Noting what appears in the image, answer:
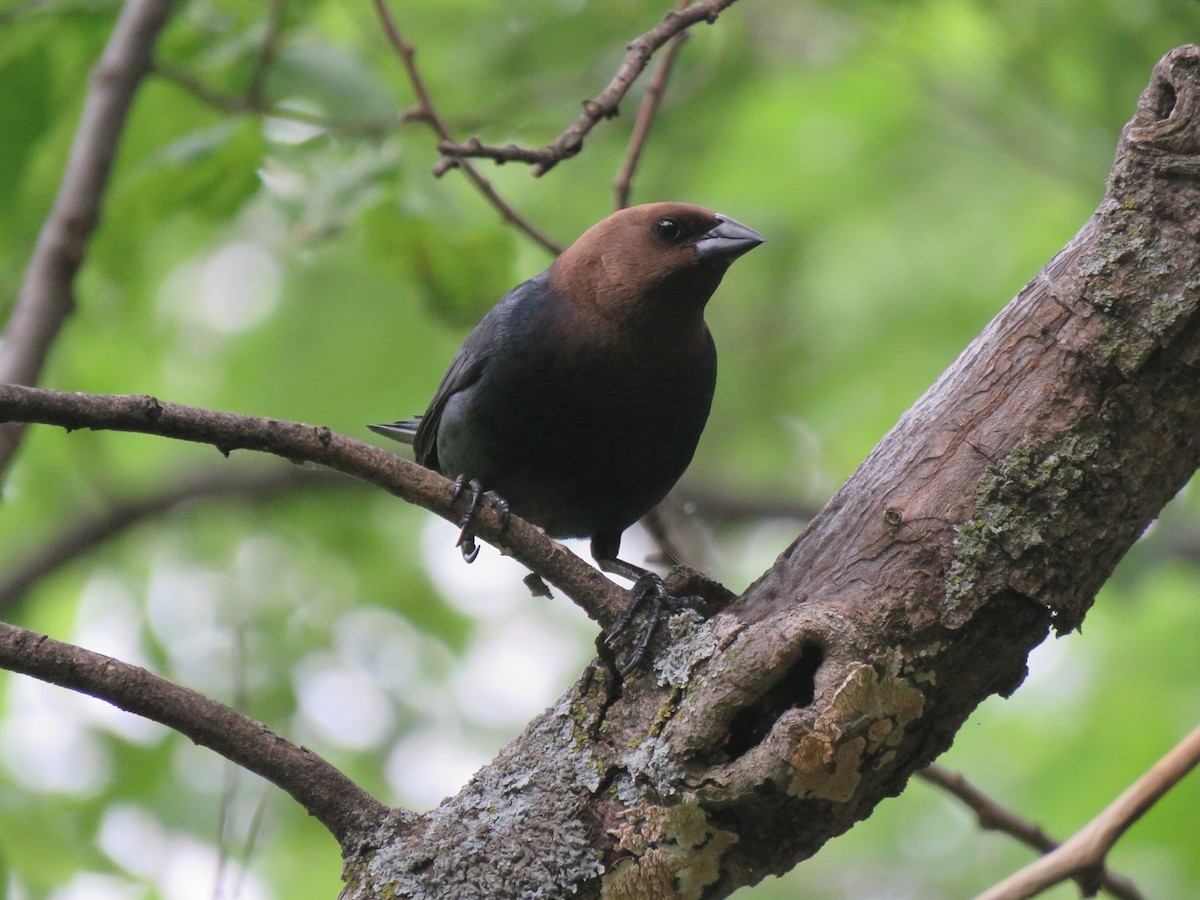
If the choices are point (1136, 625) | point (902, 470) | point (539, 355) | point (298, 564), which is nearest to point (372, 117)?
point (539, 355)

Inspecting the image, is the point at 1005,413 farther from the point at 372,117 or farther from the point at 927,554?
the point at 372,117

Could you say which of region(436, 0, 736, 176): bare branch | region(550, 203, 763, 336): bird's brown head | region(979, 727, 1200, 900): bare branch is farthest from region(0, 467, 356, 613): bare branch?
region(979, 727, 1200, 900): bare branch

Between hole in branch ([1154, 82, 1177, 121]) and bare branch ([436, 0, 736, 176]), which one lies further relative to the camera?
bare branch ([436, 0, 736, 176])

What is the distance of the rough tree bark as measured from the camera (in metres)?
2.12

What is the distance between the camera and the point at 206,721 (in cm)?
212

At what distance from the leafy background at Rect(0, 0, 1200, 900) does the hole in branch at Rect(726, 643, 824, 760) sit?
1.61 metres

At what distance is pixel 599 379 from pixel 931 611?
1625 millimetres

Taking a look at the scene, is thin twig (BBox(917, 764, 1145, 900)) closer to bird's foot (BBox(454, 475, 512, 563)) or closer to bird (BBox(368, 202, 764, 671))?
bird (BBox(368, 202, 764, 671))

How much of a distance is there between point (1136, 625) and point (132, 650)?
4557 millimetres

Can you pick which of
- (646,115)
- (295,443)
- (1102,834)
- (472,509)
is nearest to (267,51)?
(646,115)

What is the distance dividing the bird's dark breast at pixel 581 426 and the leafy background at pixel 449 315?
0.68 metres

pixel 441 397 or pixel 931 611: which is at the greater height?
pixel 441 397

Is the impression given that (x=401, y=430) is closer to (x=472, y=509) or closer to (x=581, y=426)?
(x=581, y=426)

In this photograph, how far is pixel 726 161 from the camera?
651 cm
